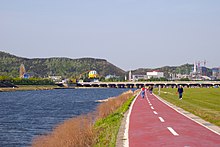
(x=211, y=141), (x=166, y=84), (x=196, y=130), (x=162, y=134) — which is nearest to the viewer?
(x=211, y=141)

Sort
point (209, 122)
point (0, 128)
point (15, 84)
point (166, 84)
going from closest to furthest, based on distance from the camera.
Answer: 1. point (209, 122)
2. point (0, 128)
3. point (15, 84)
4. point (166, 84)

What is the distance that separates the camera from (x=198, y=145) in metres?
12.9

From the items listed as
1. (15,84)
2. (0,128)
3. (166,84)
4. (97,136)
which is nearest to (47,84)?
(15,84)

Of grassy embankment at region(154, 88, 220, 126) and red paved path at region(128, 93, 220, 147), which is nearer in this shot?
red paved path at region(128, 93, 220, 147)

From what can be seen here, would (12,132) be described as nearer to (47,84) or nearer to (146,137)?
(146,137)

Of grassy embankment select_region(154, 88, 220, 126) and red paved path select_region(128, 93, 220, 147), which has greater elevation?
grassy embankment select_region(154, 88, 220, 126)

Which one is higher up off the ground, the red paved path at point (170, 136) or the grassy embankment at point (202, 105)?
the grassy embankment at point (202, 105)

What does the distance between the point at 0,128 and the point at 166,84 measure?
156 meters

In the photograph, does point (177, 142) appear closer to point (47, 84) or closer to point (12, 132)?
point (12, 132)

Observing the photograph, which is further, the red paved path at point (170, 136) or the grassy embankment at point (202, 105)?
the grassy embankment at point (202, 105)

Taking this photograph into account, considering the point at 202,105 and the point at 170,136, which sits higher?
the point at 202,105

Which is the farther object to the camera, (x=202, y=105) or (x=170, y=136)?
(x=202, y=105)

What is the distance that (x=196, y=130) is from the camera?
1683 cm

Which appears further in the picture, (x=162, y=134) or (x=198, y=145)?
(x=162, y=134)
